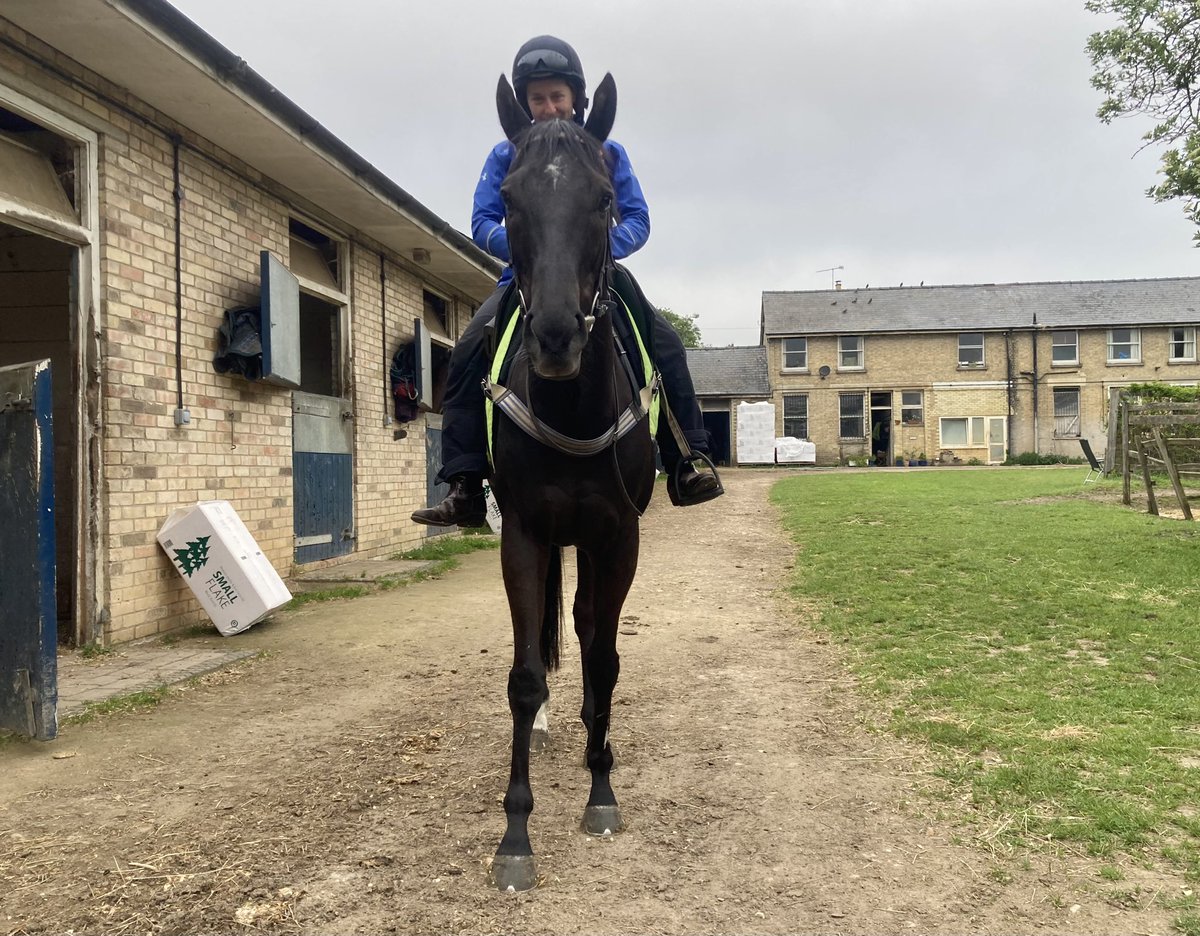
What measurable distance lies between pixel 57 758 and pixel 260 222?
19.0ft

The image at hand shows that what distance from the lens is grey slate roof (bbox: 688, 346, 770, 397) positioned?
39.2 m

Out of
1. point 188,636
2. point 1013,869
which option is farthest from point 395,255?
point 1013,869

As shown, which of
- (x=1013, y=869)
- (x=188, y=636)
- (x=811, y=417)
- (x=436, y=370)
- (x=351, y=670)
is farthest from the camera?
(x=811, y=417)

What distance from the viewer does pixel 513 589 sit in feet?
9.59

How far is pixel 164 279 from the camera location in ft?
21.2

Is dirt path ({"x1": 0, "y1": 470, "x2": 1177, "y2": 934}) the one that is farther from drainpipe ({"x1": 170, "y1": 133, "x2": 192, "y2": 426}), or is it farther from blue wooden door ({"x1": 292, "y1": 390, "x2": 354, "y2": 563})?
→ blue wooden door ({"x1": 292, "y1": 390, "x2": 354, "y2": 563})

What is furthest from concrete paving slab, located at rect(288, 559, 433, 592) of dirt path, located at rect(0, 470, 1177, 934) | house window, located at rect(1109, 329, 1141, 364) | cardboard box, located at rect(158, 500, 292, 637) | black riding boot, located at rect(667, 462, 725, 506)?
house window, located at rect(1109, 329, 1141, 364)

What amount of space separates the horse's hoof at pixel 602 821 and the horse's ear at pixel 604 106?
246cm

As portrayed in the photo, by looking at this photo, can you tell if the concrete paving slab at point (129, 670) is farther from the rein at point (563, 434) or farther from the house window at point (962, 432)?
the house window at point (962, 432)

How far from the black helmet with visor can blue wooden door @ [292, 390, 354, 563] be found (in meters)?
6.07

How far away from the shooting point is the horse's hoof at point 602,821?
9.50 ft

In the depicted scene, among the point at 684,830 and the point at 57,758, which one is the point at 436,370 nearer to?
the point at 57,758

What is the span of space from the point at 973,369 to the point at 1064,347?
422 centimetres

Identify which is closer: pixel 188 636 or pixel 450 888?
pixel 450 888
